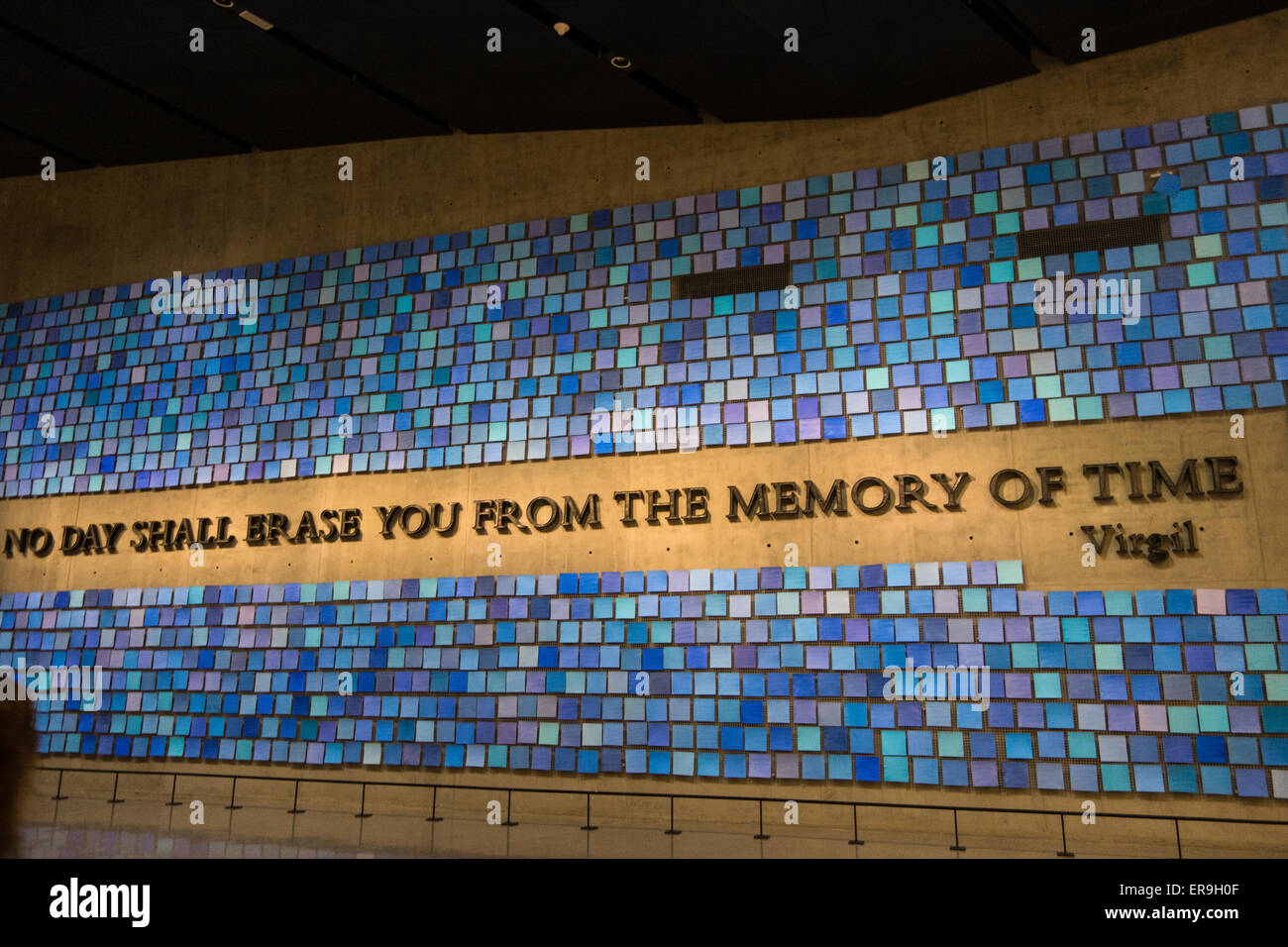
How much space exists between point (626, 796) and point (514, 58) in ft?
23.3

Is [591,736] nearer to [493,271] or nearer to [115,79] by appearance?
[493,271]

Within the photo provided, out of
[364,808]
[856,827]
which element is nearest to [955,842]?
[856,827]

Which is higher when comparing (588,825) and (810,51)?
(810,51)

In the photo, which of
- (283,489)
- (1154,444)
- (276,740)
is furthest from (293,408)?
(1154,444)

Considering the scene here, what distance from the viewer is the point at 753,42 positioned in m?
9.15

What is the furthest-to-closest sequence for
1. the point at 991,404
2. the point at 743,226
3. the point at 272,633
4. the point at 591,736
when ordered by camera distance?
the point at 272,633 → the point at 743,226 → the point at 591,736 → the point at 991,404

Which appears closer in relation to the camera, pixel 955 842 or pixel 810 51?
pixel 955 842

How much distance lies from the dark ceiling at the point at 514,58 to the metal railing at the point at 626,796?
643 centimetres

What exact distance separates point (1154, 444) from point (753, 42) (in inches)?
193

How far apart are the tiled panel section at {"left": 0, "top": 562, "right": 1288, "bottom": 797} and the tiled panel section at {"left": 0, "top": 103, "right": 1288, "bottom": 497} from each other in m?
1.47

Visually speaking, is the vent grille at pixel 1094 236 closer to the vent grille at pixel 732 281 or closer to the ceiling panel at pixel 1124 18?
the ceiling panel at pixel 1124 18

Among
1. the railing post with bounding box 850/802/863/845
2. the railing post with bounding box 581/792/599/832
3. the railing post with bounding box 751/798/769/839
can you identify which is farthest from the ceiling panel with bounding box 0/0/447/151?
the railing post with bounding box 850/802/863/845

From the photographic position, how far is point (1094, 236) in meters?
8.82

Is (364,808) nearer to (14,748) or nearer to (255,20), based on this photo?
(14,748)
